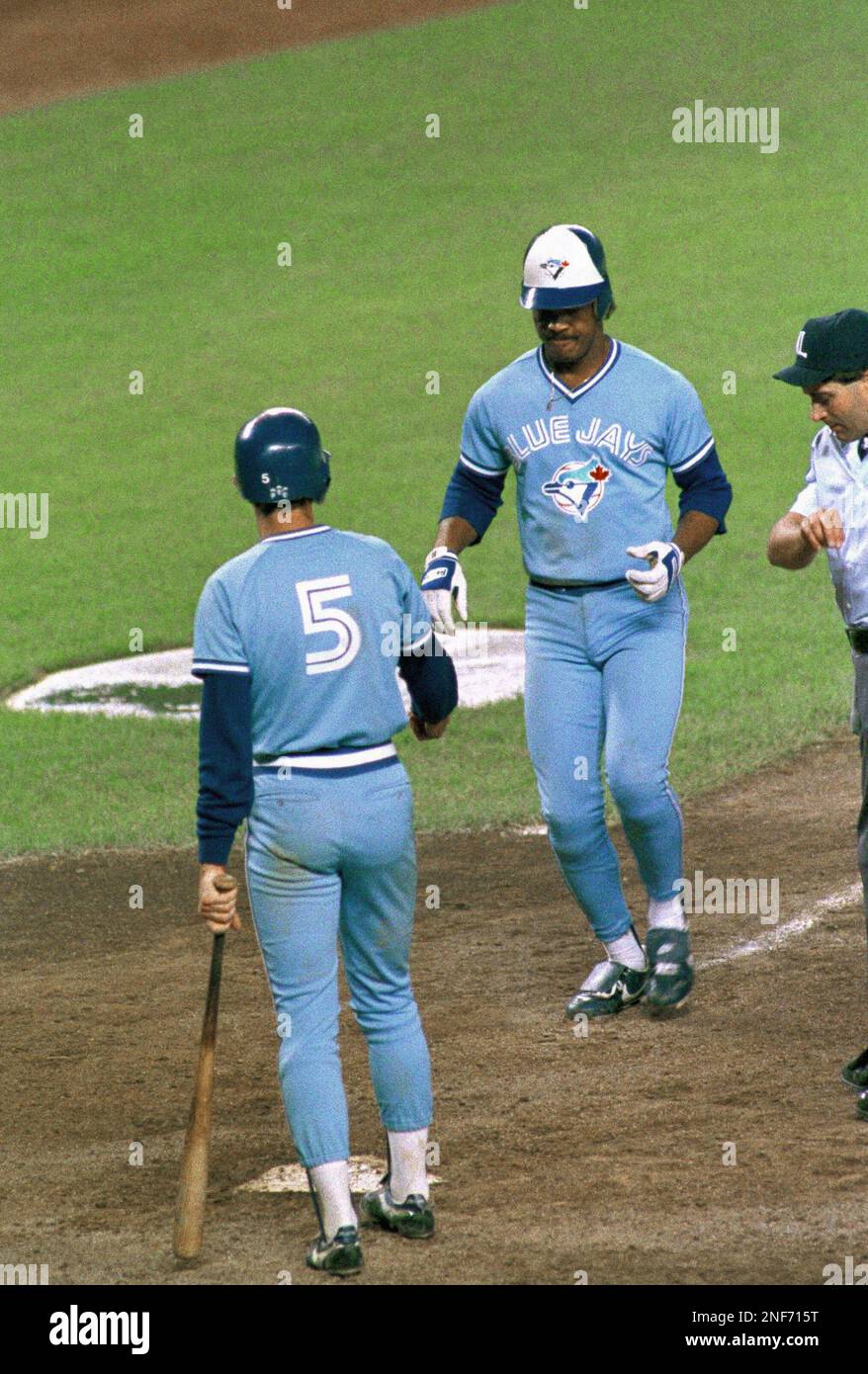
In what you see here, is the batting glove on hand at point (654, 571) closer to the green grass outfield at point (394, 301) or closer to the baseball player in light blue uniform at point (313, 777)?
the baseball player in light blue uniform at point (313, 777)

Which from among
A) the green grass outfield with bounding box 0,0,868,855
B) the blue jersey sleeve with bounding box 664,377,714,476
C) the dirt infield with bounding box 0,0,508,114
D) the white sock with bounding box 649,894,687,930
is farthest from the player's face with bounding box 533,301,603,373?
the dirt infield with bounding box 0,0,508,114

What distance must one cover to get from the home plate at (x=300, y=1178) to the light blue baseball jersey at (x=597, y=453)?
7.01 ft

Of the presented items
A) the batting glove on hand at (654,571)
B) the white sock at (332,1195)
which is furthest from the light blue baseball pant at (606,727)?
the white sock at (332,1195)

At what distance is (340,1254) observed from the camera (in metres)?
4.78

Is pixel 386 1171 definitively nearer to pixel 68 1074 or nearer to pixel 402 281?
pixel 68 1074

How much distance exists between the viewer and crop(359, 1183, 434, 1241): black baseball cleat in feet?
16.4

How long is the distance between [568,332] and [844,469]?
4.08 ft

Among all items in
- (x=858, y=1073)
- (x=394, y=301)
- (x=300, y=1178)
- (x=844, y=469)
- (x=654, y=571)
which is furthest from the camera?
(x=394, y=301)

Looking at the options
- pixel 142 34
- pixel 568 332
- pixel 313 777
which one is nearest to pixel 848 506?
pixel 568 332

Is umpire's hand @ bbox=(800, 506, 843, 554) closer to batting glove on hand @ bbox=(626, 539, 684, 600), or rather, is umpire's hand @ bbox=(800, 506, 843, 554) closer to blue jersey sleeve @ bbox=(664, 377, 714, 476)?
batting glove on hand @ bbox=(626, 539, 684, 600)

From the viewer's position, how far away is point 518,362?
22.5 feet

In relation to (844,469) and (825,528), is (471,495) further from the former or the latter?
(825,528)

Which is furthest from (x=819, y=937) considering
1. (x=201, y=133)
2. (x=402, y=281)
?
(x=201, y=133)

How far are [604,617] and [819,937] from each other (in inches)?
65.7
